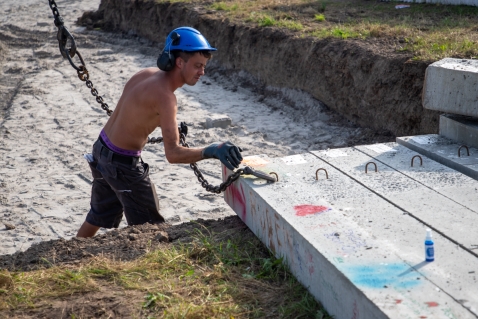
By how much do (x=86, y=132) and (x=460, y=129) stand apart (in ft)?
18.5

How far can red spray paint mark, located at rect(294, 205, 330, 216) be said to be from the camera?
3811 millimetres

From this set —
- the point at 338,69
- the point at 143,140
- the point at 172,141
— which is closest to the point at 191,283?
the point at 172,141

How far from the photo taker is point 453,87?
16.4ft

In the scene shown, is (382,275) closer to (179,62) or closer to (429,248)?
(429,248)

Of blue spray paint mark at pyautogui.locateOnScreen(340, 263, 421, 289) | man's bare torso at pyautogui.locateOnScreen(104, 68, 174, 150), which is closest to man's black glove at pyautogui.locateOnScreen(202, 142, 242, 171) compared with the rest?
man's bare torso at pyautogui.locateOnScreen(104, 68, 174, 150)

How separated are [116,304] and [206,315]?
566 millimetres

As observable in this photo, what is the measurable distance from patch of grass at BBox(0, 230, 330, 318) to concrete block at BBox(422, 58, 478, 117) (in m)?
2.01

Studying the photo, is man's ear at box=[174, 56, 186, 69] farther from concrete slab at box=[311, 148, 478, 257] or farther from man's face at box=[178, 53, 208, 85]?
concrete slab at box=[311, 148, 478, 257]

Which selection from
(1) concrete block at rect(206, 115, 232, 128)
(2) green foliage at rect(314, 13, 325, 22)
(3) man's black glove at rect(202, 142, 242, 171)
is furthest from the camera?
(2) green foliage at rect(314, 13, 325, 22)

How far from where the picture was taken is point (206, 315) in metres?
3.38

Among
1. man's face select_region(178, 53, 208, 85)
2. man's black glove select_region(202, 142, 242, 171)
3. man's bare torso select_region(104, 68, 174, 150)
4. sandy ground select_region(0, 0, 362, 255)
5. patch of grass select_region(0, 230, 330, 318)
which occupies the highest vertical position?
man's face select_region(178, 53, 208, 85)

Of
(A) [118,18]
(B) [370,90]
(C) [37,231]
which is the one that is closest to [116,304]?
(C) [37,231]

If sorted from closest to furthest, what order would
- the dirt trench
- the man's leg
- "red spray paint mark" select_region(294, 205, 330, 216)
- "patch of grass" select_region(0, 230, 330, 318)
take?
"patch of grass" select_region(0, 230, 330, 318), "red spray paint mark" select_region(294, 205, 330, 216), the man's leg, the dirt trench

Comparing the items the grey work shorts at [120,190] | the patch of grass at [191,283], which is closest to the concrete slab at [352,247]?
the patch of grass at [191,283]
